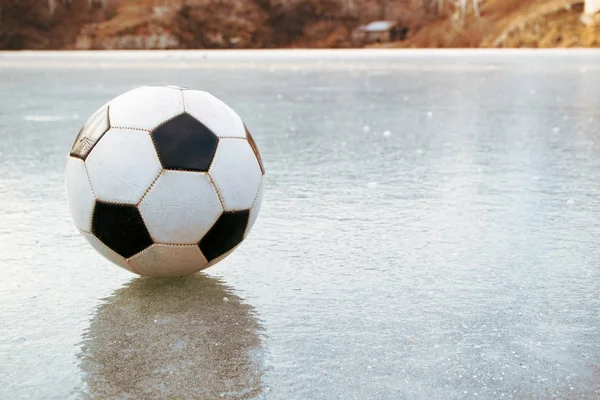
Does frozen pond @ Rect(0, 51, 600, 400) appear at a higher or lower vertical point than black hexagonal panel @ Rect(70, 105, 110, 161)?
lower

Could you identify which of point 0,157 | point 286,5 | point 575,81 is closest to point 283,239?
point 0,157

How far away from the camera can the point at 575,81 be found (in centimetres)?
1331

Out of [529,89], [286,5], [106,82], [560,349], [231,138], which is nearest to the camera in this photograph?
[560,349]

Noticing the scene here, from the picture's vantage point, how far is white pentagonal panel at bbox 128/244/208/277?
7.89ft

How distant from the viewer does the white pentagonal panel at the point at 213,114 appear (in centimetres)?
250

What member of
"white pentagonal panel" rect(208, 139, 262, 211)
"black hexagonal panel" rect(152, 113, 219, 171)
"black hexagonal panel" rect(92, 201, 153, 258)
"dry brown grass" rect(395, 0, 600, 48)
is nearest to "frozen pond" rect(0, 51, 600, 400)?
"black hexagonal panel" rect(92, 201, 153, 258)

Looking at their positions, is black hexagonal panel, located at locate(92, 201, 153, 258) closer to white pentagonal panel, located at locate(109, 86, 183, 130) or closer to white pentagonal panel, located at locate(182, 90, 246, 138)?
white pentagonal panel, located at locate(109, 86, 183, 130)

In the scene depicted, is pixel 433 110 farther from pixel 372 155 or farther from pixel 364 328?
pixel 364 328

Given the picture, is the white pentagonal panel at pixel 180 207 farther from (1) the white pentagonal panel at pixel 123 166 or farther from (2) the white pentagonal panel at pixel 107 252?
(2) the white pentagonal panel at pixel 107 252

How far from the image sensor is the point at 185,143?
94.7 inches

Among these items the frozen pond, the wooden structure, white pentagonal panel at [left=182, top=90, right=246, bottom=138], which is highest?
white pentagonal panel at [left=182, top=90, right=246, bottom=138]

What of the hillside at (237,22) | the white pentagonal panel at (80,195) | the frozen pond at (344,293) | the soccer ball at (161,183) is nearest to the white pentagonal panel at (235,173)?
the soccer ball at (161,183)

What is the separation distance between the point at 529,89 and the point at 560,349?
10.0 m

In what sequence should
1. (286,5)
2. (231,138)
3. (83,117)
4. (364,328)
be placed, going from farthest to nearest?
(286,5)
(83,117)
(231,138)
(364,328)
